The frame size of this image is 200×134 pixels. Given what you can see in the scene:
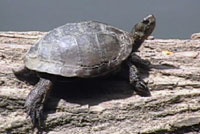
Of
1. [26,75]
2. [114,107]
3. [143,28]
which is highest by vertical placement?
[143,28]

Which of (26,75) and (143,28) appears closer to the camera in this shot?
(26,75)

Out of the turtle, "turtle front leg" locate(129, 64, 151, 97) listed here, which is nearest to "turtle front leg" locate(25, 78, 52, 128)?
the turtle

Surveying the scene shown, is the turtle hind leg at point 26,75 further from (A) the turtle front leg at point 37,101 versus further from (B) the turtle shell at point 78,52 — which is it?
(A) the turtle front leg at point 37,101

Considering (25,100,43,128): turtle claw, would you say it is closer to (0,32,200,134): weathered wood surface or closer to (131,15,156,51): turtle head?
(0,32,200,134): weathered wood surface

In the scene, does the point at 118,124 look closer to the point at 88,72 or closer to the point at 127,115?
the point at 127,115

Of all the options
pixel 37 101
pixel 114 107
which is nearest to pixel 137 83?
pixel 114 107

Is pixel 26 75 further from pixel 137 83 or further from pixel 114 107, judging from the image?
pixel 137 83

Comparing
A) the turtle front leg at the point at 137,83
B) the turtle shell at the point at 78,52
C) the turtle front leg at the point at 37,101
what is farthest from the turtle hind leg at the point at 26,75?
the turtle front leg at the point at 137,83
